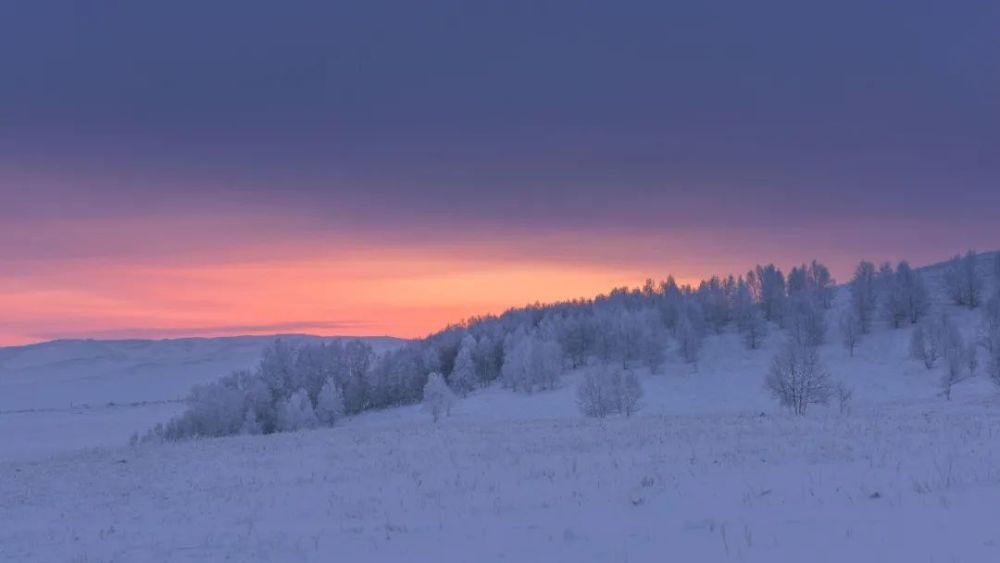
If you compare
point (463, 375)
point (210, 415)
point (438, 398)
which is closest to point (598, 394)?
point (438, 398)

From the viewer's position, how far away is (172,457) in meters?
32.6

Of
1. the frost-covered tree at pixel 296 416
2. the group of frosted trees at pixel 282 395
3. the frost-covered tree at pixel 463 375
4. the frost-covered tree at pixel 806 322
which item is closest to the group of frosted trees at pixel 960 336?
the frost-covered tree at pixel 806 322

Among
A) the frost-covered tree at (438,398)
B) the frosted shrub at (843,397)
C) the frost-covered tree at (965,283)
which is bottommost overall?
the frost-covered tree at (438,398)

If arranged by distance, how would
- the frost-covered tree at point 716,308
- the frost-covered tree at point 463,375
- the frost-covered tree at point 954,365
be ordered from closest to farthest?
the frost-covered tree at point 954,365 < the frost-covered tree at point 463,375 < the frost-covered tree at point 716,308

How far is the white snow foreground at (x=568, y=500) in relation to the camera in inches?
461

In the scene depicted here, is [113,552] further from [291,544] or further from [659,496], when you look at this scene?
[659,496]

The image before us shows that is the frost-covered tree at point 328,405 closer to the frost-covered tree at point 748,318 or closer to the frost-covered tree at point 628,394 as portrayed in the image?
the frost-covered tree at point 628,394

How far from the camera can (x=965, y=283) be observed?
129500mm

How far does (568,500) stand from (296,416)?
70.0 metres

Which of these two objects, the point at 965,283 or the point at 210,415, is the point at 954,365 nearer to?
the point at 965,283

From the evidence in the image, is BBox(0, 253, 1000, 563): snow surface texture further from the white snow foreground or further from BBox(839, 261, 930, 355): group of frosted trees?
BBox(839, 261, 930, 355): group of frosted trees

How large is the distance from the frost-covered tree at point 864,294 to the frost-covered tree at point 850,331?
3.80 meters

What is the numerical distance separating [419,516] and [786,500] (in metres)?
6.71

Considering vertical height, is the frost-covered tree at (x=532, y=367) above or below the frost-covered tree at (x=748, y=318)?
below
